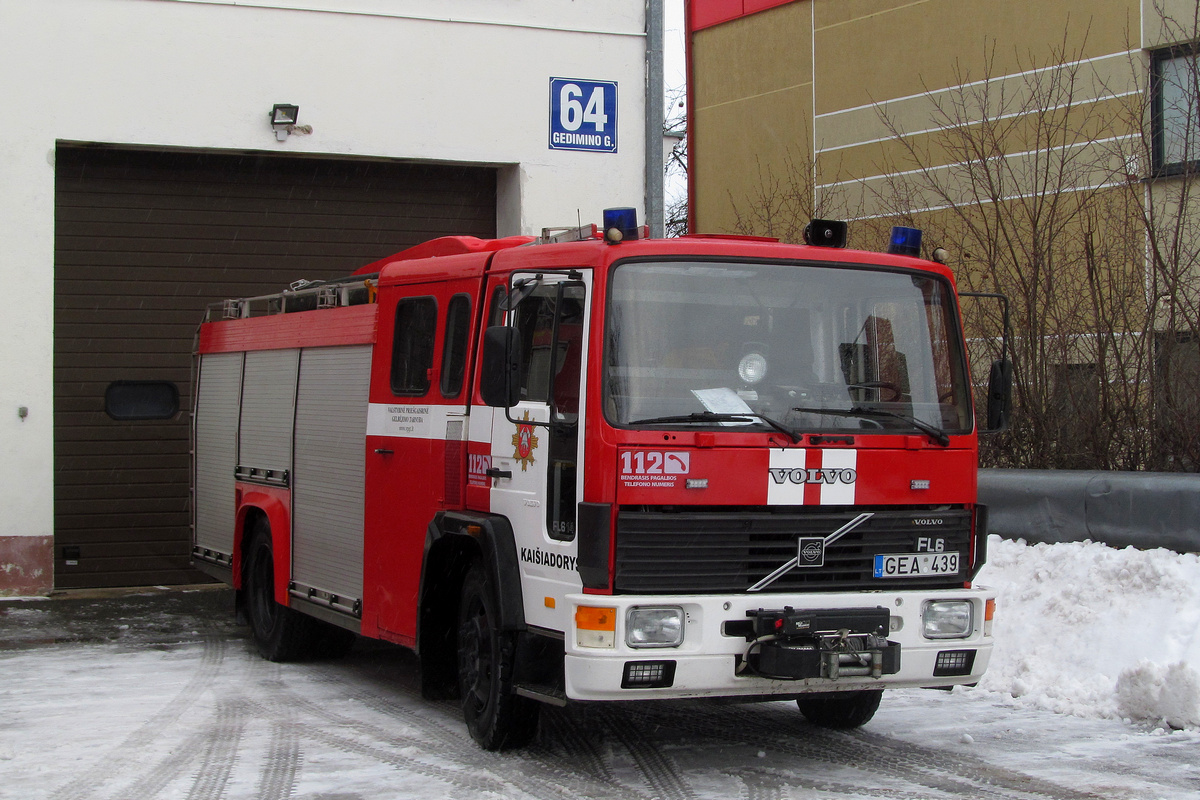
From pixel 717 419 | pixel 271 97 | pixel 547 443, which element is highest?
pixel 271 97

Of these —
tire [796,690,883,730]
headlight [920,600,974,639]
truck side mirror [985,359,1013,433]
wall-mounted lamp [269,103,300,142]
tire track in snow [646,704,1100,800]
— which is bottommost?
tire track in snow [646,704,1100,800]

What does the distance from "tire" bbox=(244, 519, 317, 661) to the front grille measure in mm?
4682

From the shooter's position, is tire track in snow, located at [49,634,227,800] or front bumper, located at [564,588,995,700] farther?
tire track in snow, located at [49,634,227,800]

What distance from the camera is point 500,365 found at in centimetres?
667

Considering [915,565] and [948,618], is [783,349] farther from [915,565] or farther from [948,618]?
[948,618]

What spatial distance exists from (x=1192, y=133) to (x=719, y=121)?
19.9 metres

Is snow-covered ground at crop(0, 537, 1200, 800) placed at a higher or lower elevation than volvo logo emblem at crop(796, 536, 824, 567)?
lower

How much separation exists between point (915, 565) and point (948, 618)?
0.30 meters

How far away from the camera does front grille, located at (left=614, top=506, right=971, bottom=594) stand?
6.39 meters

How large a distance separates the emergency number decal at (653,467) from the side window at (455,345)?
1.70 meters

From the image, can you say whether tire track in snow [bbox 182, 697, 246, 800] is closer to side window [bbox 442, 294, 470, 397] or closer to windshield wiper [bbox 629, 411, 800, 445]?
side window [bbox 442, 294, 470, 397]

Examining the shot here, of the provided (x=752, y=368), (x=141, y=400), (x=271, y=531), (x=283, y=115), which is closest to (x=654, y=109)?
(x=283, y=115)

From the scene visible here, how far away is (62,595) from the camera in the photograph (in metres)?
13.8

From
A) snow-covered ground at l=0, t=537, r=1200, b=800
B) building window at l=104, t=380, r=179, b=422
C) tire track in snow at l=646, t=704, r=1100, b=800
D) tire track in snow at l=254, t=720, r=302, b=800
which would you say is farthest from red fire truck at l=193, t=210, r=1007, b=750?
building window at l=104, t=380, r=179, b=422
